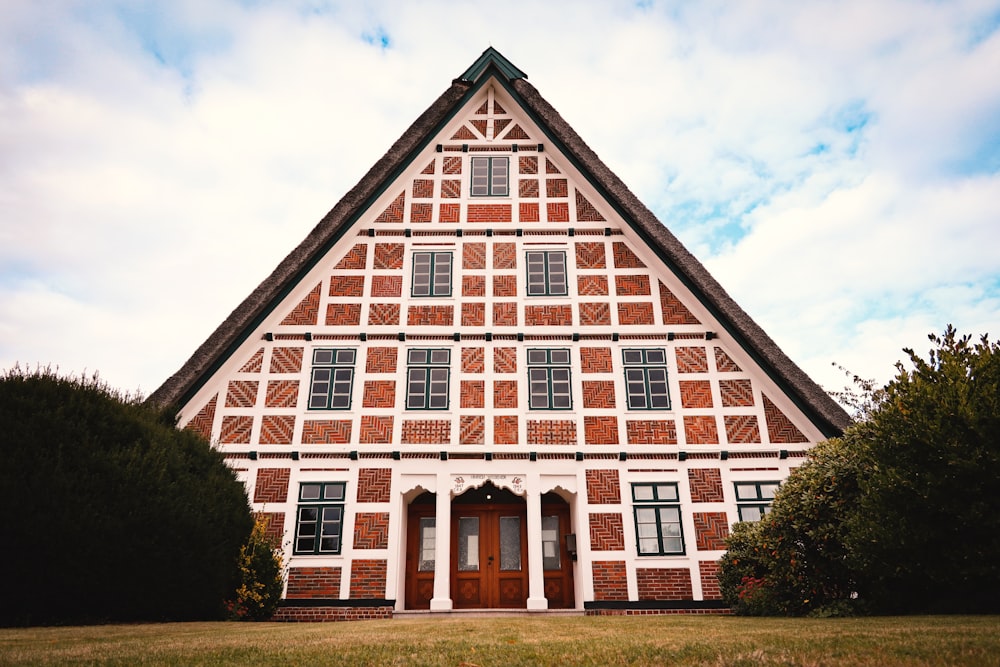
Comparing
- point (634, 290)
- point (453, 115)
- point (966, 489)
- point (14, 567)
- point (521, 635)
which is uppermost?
point (453, 115)

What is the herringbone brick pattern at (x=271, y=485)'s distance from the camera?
12.4 meters

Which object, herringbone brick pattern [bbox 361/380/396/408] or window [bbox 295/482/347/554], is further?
herringbone brick pattern [bbox 361/380/396/408]

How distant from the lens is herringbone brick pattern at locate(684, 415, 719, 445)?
12914 millimetres

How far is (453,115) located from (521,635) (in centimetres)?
1261

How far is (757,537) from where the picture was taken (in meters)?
9.67

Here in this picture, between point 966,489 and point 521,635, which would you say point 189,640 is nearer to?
point 521,635

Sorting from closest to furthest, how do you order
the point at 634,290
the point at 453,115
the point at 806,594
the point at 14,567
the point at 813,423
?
the point at 14,567, the point at 806,594, the point at 813,423, the point at 634,290, the point at 453,115

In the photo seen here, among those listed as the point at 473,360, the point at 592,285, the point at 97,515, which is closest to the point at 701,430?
the point at 592,285

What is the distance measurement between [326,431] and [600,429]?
17.7 ft

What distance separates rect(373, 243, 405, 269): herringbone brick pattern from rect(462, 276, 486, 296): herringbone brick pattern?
1.51m

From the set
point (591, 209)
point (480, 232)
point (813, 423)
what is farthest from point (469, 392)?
point (813, 423)

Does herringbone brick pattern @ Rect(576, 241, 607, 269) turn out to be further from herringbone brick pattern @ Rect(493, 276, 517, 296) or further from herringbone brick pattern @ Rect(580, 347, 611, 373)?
herringbone brick pattern @ Rect(580, 347, 611, 373)

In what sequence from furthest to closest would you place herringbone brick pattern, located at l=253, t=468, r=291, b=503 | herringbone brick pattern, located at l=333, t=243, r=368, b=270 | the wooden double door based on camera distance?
herringbone brick pattern, located at l=333, t=243, r=368, b=270, the wooden double door, herringbone brick pattern, located at l=253, t=468, r=291, b=503

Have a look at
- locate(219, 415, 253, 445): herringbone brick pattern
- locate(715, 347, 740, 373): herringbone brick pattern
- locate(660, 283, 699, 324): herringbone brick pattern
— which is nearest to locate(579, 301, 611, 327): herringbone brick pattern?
locate(660, 283, 699, 324): herringbone brick pattern
